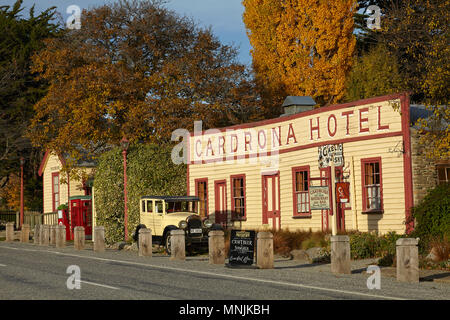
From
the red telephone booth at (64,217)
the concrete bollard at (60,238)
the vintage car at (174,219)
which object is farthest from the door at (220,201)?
the red telephone booth at (64,217)

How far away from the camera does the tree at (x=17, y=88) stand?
49062 mm

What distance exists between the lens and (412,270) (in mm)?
15180

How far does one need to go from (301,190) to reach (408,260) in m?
11.2

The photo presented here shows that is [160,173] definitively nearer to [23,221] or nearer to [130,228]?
[130,228]

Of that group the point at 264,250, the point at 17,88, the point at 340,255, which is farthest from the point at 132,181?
the point at 17,88

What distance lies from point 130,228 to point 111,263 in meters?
10.8

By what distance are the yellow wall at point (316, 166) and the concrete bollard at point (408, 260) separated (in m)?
7.19

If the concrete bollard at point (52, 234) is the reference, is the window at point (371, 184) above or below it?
above

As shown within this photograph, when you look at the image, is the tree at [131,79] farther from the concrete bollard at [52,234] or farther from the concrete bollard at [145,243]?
the concrete bollard at [145,243]

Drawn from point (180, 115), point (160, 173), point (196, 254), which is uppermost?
point (180, 115)

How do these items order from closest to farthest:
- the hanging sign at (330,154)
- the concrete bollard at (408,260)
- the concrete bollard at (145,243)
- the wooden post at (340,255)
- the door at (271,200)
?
the concrete bollard at (408,260)
the wooden post at (340,255)
the concrete bollard at (145,243)
the hanging sign at (330,154)
the door at (271,200)

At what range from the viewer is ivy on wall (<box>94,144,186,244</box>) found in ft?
102
